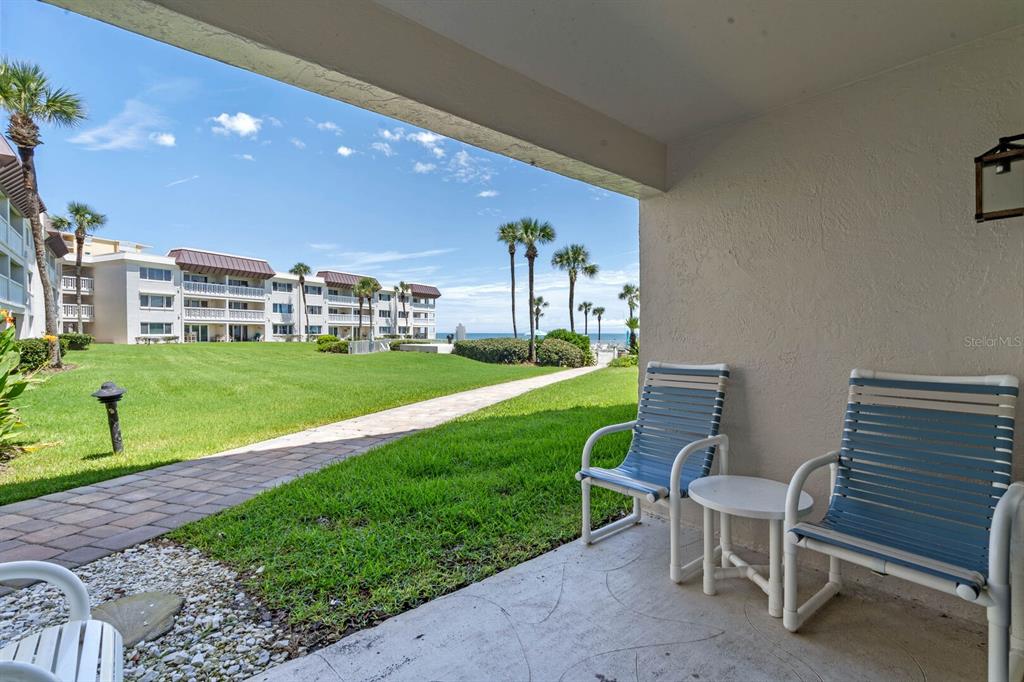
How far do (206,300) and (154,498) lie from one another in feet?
112

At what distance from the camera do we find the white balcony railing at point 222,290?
31.9 m

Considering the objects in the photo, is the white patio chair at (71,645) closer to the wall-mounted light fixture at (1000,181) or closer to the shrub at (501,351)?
the wall-mounted light fixture at (1000,181)

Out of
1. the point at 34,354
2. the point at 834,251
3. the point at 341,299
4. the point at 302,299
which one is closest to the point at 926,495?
the point at 834,251

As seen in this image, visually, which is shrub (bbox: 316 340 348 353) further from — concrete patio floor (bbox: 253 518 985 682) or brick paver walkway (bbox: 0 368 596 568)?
concrete patio floor (bbox: 253 518 985 682)

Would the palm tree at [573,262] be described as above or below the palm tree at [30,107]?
below

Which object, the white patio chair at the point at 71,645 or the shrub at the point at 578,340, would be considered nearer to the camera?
the white patio chair at the point at 71,645

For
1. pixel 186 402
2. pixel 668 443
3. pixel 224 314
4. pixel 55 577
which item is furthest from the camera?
pixel 224 314

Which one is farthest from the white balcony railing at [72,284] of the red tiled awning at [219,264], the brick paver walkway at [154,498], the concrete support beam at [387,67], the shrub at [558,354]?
the concrete support beam at [387,67]

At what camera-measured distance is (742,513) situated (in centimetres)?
227

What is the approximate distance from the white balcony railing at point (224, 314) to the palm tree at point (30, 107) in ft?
66.3

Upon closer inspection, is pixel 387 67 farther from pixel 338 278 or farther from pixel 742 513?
pixel 338 278

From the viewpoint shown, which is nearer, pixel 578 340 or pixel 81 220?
pixel 578 340

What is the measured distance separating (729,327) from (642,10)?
197 cm

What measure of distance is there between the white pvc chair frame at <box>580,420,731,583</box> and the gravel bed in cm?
172
